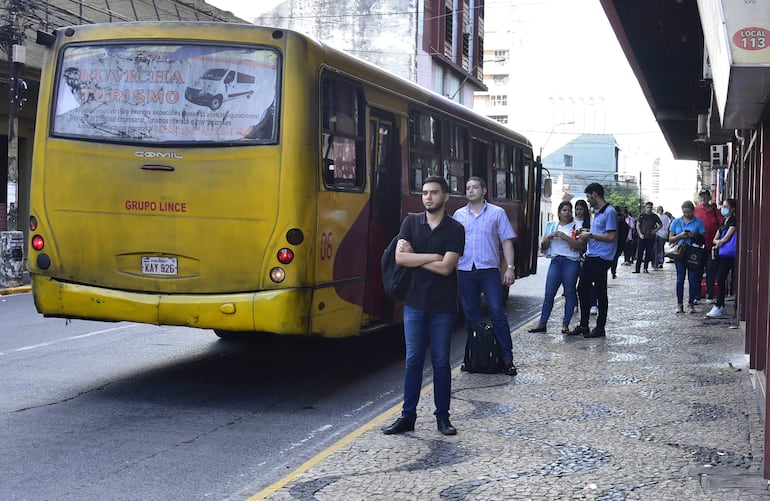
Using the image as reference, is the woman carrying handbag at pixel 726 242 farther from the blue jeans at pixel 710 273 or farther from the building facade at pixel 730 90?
the blue jeans at pixel 710 273

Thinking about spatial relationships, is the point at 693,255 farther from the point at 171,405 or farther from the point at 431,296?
the point at 171,405

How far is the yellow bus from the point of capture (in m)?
7.94

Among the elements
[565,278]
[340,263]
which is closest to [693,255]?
[565,278]

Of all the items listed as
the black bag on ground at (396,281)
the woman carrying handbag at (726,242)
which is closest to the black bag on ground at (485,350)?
the black bag on ground at (396,281)

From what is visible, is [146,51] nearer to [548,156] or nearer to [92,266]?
[92,266]

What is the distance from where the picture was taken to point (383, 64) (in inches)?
1800

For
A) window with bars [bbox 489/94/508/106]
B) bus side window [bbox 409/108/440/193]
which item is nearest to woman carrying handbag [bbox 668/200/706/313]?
bus side window [bbox 409/108/440/193]

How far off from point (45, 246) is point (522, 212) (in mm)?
10151

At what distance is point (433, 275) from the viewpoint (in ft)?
22.4

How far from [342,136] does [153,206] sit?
1748mm

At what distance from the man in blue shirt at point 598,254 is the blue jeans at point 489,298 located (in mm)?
2736

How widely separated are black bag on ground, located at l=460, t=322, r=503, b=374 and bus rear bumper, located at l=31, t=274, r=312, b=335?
2.00 metres

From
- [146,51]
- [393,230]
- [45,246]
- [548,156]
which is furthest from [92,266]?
[548,156]

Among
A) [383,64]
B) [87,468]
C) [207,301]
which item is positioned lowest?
[87,468]
